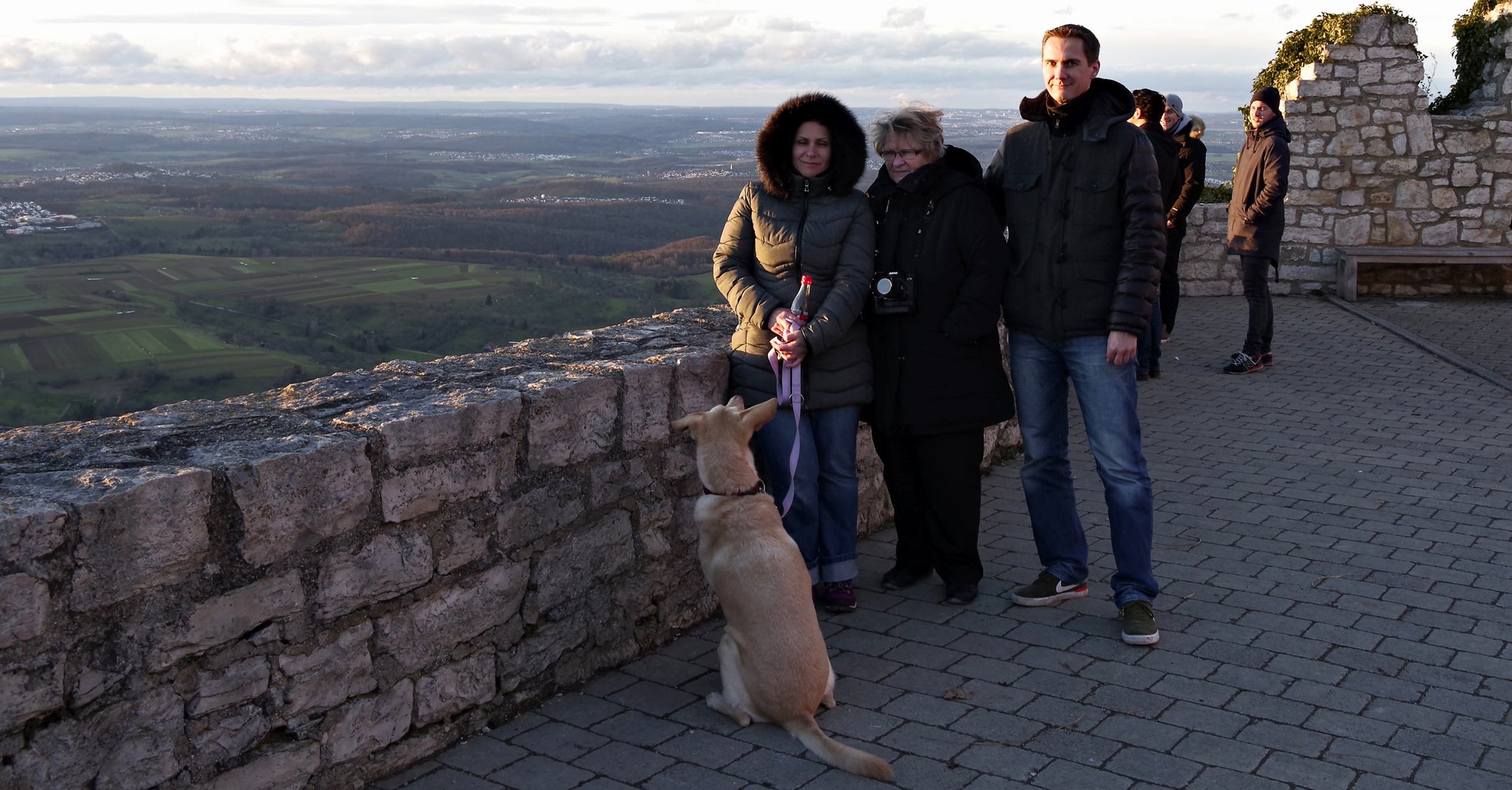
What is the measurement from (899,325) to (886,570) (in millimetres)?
1280

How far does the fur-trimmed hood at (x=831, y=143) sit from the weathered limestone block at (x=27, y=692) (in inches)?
111

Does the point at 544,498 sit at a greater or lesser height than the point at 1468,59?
lesser

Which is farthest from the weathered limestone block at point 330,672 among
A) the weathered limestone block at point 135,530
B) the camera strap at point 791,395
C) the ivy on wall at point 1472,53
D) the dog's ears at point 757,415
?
the ivy on wall at point 1472,53

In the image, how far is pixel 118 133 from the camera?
250 feet

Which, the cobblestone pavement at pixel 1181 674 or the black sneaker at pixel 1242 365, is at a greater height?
the black sneaker at pixel 1242 365

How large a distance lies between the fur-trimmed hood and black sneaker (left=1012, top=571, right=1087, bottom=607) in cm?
178

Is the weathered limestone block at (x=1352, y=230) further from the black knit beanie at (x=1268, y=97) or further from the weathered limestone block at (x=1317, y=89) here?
the black knit beanie at (x=1268, y=97)

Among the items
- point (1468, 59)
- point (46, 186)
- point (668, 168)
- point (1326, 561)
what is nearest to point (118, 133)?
point (46, 186)

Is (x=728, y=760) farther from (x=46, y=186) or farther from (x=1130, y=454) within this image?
(x=46, y=186)

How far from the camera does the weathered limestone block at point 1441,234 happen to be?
43.4ft

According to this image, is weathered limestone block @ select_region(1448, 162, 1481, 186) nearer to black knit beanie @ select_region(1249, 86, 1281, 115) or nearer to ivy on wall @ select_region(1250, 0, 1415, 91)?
ivy on wall @ select_region(1250, 0, 1415, 91)

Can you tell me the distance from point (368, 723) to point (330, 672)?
222mm

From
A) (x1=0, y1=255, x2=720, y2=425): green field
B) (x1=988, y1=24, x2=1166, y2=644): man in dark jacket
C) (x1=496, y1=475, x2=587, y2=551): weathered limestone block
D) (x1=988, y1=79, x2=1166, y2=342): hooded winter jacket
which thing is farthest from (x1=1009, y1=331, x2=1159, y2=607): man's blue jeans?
(x1=0, y1=255, x2=720, y2=425): green field

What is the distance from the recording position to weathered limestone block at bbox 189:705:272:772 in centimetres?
312
